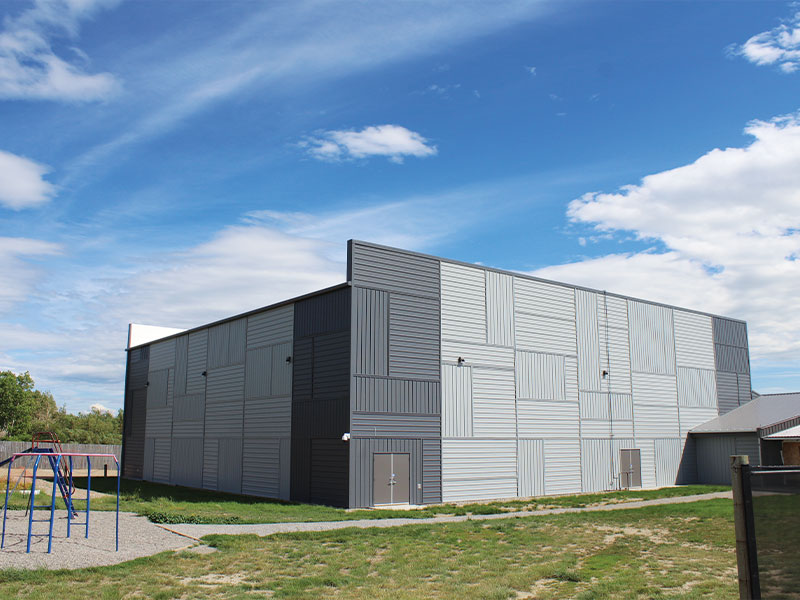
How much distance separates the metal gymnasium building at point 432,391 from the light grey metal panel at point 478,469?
6cm

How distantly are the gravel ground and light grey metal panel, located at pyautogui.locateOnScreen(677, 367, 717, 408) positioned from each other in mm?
28343

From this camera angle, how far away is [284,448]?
2652 centimetres

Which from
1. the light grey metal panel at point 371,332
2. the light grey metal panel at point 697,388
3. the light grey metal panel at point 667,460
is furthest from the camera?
the light grey metal panel at point 697,388

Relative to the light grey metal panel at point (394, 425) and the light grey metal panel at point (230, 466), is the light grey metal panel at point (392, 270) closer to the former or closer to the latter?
the light grey metal panel at point (394, 425)

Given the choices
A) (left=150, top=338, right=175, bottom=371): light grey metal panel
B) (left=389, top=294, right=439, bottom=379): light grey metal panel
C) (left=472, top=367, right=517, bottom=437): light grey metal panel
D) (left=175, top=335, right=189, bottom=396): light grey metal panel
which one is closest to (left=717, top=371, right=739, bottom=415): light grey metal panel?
(left=472, top=367, right=517, bottom=437): light grey metal panel

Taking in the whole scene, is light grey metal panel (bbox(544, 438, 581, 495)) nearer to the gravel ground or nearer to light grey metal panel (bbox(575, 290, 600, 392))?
light grey metal panel (bbox(575, 290, 600, 392))

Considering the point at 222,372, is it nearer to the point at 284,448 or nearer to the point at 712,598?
the point at 284,448

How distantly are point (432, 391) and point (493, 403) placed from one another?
10.3 ft

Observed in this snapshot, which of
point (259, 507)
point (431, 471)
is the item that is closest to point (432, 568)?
point (259, 507)

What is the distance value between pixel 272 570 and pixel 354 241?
560 inches

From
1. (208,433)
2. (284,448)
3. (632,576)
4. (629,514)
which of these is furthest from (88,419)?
(632,576)

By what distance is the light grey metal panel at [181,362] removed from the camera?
35.9 meters

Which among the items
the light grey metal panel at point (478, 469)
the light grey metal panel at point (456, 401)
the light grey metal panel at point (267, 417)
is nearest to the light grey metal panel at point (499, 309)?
the light grey metal panel at point (456, 401)

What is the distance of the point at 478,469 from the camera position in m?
25.9
